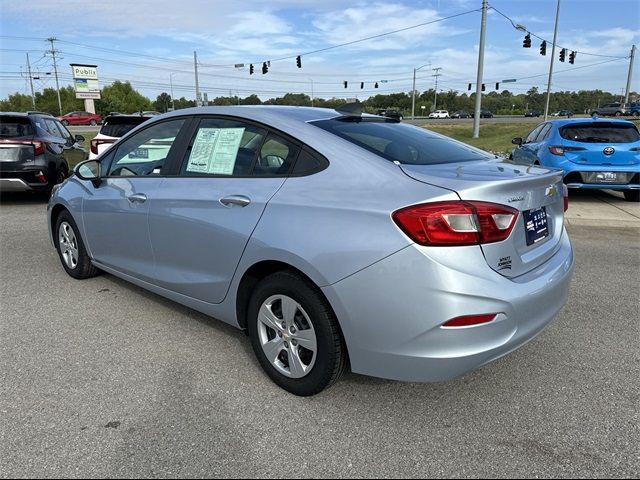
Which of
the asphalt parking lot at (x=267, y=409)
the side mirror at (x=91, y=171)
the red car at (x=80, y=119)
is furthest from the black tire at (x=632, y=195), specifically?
the red car at (x=80, y=119)

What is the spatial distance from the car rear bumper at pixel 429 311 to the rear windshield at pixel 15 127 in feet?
27.3

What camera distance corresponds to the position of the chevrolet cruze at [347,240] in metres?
2.35

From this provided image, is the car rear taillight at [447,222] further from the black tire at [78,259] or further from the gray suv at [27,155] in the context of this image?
the gray suv at [27,155]

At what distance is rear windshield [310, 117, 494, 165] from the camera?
2.89 m

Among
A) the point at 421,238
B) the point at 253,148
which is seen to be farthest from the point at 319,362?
the point at 253,148

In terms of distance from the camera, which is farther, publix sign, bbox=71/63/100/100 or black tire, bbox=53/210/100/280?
publix sign, bbox=71/63/100/100

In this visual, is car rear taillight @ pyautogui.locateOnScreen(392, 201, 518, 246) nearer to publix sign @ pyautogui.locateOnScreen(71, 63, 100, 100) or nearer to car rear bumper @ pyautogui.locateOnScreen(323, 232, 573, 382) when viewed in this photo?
car rear bumper @ pyautogui.locateOnScreen(323, 232, 573, 382)

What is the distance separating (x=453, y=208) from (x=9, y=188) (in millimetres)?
8640

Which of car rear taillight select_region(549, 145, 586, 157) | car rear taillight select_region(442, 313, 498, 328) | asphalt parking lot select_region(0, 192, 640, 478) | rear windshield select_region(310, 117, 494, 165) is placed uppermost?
rear windshield select_region(310, 117, 494, 165)

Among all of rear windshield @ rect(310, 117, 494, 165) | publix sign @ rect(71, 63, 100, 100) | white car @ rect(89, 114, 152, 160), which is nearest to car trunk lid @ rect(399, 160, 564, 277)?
rear windshield @ rect(310, 117, 494, 165)

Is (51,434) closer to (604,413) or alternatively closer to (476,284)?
(476,284)

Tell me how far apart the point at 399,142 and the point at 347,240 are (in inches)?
37.7

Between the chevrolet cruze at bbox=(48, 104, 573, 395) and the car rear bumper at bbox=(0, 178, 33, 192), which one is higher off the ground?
the chevrolet cruze at bbox=(48, 104, 573, 395)

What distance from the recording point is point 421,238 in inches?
91.7
